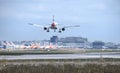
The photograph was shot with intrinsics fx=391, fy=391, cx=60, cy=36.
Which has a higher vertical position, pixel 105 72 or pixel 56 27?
pixel 56 27

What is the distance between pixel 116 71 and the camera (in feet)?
163

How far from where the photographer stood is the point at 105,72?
161 ft

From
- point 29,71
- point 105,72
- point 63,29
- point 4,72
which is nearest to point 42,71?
point 29,71

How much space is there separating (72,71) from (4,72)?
8.68 m

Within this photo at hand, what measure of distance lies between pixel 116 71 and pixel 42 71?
9.43 m

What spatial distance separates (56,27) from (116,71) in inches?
3115

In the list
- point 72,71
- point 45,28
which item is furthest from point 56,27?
point 72,71

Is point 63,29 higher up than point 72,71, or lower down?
higher up

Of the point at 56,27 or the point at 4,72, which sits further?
the point at 56,27

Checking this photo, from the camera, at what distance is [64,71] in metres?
50.1

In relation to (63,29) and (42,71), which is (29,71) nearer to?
(42,71)

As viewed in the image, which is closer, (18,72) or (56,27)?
(18,72)

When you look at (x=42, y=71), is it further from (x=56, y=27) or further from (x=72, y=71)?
(x=56, y=27)

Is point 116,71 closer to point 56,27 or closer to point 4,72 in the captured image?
point 4,72
